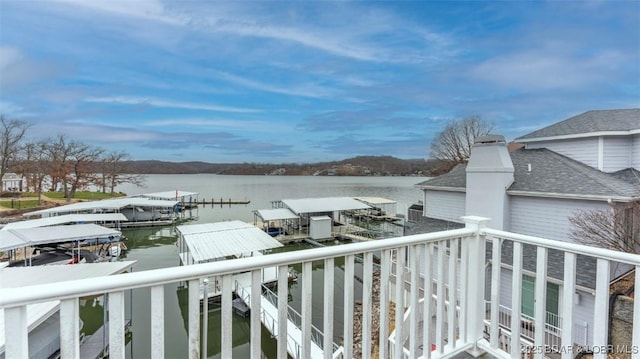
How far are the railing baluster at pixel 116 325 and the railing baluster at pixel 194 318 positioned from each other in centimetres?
23

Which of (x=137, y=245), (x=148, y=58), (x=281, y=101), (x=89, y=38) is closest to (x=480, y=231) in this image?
(x=89, y=38)

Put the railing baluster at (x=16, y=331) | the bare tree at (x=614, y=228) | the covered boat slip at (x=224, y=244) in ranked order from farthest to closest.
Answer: the covered boat slip at (x=224, y=244) → the bare tree at (x=614, y=228) → the railing baluster at (x=16, y=331)

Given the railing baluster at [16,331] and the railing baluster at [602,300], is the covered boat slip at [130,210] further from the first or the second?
the railing baluster at [602,300]

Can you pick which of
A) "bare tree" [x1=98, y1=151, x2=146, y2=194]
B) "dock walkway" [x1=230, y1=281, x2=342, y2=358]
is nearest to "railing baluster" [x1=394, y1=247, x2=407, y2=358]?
"dock walkway" [x1=230, y1=281, x2=342, y2=358]

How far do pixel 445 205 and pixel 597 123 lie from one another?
204 inches

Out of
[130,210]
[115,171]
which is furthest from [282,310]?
[115,171]

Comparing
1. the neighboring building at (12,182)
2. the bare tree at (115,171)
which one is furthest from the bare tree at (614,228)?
the neighboring building at (12,182)

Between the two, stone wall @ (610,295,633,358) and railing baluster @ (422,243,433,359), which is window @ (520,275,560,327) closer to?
stone wall @ (610,295,633,358)

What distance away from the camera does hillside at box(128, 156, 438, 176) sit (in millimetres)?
38719

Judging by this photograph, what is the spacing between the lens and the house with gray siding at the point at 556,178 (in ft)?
24.6

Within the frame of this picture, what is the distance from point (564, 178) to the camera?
848 centimetres

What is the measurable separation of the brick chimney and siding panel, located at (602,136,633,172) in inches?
107

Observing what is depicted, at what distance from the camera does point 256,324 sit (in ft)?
4.61

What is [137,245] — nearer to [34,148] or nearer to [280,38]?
[280,38]
